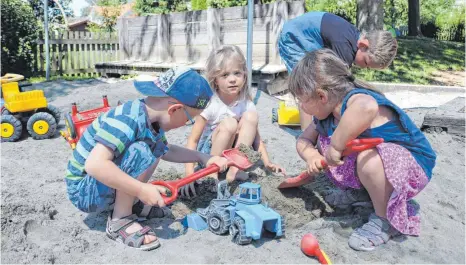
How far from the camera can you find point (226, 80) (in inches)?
108

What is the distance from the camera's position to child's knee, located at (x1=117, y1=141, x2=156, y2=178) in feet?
5.99

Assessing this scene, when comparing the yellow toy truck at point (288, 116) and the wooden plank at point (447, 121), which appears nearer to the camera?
the wooden plank at point (447, 121)

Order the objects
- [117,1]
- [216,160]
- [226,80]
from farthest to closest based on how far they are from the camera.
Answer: [117,1] < [226,80] < [216,160]

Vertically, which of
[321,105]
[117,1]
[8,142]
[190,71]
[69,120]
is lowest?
[8,142]

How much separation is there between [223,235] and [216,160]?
1.20ft

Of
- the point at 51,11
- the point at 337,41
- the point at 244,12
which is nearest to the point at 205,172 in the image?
the point at 337,41

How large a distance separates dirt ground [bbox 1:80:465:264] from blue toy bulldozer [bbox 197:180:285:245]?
44mm

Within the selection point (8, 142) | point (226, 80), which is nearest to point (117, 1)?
point (8, 142)

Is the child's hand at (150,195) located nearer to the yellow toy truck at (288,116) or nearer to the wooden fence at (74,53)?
the yellow toy truck at (288,116)

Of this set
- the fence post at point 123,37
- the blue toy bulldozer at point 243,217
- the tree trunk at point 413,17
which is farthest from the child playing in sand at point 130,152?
the tree trunk at point 413,17

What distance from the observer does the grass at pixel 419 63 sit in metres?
8.48

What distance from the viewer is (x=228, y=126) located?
A: 267 cm

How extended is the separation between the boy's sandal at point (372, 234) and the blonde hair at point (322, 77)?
0.55m

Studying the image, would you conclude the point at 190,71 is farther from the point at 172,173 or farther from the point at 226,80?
the point at 172,173
